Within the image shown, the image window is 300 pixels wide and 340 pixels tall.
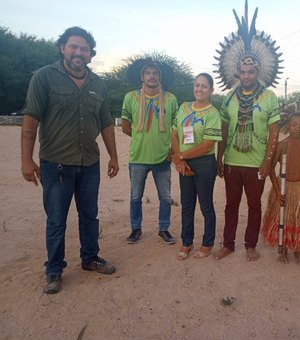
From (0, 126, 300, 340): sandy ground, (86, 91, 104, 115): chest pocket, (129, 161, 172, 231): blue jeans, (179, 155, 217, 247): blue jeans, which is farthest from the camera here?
(129, 161, 172, 231): blue jeans

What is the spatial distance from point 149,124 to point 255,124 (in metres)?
1.22

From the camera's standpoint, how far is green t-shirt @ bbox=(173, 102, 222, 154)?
3.80 meters

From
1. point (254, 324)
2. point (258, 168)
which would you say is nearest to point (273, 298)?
point (254, 324)

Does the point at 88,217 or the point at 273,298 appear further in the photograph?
the point at 88,217

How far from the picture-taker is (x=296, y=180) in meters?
4.00

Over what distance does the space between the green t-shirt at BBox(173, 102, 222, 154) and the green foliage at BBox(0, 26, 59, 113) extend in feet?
101

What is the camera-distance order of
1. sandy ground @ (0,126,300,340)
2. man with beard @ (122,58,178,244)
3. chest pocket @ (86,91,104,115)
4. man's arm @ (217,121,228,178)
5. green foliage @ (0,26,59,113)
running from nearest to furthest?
1. sandy ground @ (0,126,300,340)
2. chest pocket @ (86,91,104,115)
3. man's arm @ (217,121,228,178)
4. man with beard @ (122,58,178,244)
5. green foliage @ (0,26,59,113)

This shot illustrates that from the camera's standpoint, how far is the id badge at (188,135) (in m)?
A: 3.88

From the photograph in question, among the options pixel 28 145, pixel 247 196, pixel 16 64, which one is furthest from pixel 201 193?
pixel 16 64

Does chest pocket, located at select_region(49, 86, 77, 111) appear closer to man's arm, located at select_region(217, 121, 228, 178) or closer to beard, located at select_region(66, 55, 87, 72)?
beard, located at select_region(66, 55, 87, 72)

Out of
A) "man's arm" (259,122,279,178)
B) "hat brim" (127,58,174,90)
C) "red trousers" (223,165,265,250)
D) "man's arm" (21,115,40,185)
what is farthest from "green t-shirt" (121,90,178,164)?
"man's arm" (21,115,40,185)

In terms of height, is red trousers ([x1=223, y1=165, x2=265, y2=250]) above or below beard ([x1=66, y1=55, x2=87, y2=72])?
below

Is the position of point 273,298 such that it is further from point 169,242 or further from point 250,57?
point 250,57

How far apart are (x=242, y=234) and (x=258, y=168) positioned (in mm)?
1342
